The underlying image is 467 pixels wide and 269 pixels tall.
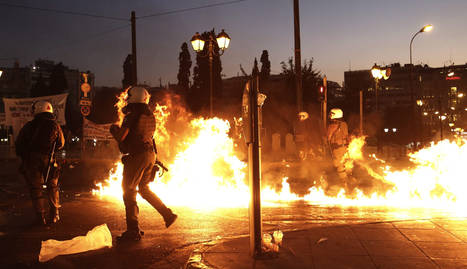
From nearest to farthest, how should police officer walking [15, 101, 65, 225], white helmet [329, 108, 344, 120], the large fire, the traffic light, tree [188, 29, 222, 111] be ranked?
1. police officer walking [15, 101, 65, 225]
2. the large fire
3. white helmet [329, 108, 344, 120]
4. the traffic light
5. tree [188, 29, 222, 111]

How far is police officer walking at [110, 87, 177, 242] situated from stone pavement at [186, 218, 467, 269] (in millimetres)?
1074

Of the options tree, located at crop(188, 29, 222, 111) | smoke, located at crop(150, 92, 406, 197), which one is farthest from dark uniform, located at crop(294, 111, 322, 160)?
tree, located at crop(188, 29, 222, 111)

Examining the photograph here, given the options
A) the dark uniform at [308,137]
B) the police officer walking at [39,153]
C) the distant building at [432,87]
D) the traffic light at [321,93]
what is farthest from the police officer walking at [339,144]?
the distant building at [432,87]

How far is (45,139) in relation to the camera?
6.48 meters

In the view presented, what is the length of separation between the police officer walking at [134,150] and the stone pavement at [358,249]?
42.3 inches

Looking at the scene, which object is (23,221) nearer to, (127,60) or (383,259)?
(383,259)

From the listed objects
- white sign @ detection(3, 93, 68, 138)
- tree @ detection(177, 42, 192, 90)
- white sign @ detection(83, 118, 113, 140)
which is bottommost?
white sign @ detection(83, 118, 113, 140)

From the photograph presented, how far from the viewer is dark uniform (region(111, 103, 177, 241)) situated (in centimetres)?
550

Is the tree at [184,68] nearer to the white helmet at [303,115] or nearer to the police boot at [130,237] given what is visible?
the white helmet at [303,115]

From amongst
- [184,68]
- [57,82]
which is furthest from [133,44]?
[57,82]

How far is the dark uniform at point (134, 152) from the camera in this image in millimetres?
5500

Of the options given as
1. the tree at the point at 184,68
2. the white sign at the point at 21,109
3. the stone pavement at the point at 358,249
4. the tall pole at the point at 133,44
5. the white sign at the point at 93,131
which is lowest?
the stone pavement at the point at 358,249

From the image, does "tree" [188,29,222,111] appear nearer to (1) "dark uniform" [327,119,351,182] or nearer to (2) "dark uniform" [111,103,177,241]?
(1) "dark uniform" [327,119,351,182]

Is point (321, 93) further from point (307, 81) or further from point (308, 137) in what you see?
point (307, 81)
